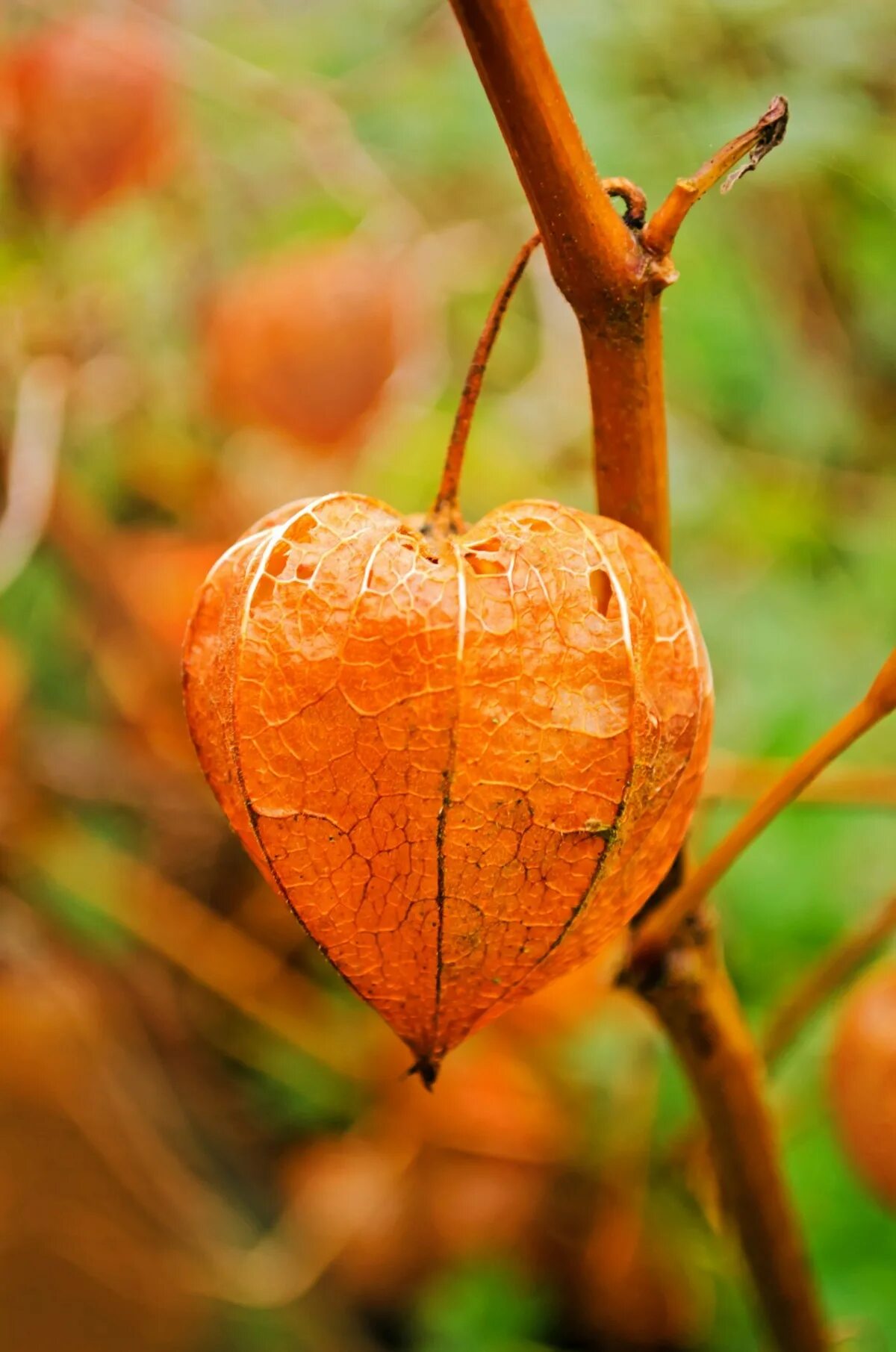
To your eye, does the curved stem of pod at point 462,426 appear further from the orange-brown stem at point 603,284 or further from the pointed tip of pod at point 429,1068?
the pointed tip of pod at point 429,1068

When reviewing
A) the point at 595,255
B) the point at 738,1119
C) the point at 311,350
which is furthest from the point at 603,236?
the point at 311,350

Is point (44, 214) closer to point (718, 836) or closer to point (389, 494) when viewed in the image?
point (389, 494)

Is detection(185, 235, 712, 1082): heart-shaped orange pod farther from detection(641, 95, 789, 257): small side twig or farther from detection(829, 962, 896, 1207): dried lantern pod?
detection(829, 962, 896, 1207): dried lantern pod

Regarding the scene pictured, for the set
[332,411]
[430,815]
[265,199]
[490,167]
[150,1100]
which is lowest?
[150,1100]

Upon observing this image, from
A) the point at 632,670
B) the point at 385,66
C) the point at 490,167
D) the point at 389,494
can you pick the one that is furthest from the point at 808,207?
the point at 632,670

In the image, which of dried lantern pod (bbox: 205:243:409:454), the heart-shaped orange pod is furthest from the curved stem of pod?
dried lantern pod (bbox: 205:243:409:454)

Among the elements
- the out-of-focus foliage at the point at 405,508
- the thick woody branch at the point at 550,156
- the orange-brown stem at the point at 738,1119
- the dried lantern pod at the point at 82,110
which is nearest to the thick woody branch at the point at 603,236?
the thick woody branch at the point at 550,156

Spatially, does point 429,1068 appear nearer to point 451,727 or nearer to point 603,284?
point 451,727
